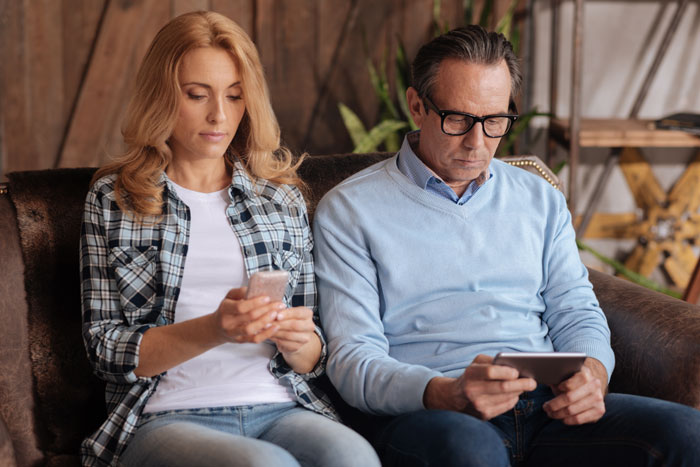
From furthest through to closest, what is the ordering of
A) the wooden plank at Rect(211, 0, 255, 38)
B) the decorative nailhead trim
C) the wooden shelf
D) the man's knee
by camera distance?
the wooden plank at Rect(211, 0, 255, 38) → the wooden shelf → the decorative nailhead trim → the man's knee

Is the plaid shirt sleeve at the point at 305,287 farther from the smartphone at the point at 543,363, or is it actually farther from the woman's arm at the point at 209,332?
the smartphone at the point at 543,363

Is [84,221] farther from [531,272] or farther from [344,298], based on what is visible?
[531,272]

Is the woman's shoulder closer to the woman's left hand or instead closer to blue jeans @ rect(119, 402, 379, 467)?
the woman's left hand

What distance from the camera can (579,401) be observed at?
1.41m

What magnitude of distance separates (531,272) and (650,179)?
2459mm

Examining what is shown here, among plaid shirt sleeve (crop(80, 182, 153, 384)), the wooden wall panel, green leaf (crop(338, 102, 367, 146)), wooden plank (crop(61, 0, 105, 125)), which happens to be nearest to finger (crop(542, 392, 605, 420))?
plaid shirt sleeve (crop(80, 182, 153, 384))

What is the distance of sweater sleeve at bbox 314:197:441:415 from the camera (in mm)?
1453

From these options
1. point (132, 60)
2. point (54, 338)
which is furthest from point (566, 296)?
point (132, 60)

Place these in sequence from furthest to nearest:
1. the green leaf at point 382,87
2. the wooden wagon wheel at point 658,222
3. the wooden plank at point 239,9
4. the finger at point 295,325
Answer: the wooden wagon wheel at point 658,222 < the wooden plank at point 239,9 < the green leaf at point 382,87 < the finger at point 295,325

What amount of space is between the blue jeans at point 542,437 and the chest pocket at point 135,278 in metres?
0.52

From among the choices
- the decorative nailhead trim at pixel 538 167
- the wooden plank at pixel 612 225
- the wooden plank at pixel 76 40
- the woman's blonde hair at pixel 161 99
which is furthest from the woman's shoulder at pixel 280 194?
the wooden plank at pixel 612 225

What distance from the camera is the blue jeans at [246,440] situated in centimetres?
128

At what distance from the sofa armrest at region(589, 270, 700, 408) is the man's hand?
0.68 feet

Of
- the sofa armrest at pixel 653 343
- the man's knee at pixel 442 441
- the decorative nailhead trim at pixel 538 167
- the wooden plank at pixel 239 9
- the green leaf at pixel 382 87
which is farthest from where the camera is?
the wooden plank at pixel 239 9
